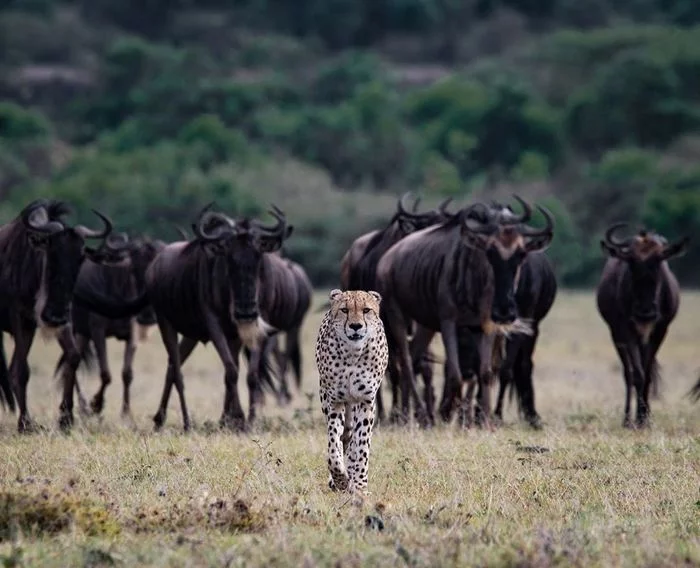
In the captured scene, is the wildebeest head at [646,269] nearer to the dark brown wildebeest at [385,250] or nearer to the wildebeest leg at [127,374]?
the dark brown wildebeest at [385,250]

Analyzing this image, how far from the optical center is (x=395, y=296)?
1376 centimetres

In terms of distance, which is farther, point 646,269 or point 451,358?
point 646,269

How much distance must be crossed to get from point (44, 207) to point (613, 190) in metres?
38.9

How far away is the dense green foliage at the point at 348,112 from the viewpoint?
156 feet

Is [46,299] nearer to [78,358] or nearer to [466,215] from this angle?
[78,358]

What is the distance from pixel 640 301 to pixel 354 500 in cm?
593

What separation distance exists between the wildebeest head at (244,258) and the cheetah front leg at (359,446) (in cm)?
402

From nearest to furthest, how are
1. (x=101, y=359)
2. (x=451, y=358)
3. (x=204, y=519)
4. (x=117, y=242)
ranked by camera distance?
(x=204, y=519)
(x=451, y=358)
(x=101, y=359)
(x=117, y=242)

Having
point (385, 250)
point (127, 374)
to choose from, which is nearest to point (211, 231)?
point (385, 250)

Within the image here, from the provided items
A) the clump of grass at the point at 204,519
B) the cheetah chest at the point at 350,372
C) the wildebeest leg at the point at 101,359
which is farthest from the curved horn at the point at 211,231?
the clump of grass at the point at 204,519

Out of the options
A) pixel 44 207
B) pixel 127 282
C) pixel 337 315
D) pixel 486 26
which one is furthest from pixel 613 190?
→ pixel 486 26

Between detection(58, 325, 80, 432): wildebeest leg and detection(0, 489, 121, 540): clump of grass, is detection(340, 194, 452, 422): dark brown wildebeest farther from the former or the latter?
detection(0, 489, 121, 540): clump of grass

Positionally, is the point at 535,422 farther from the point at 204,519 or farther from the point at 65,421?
the point at 204,519

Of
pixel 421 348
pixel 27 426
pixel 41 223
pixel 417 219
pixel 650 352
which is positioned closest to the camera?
pixel 27 426
